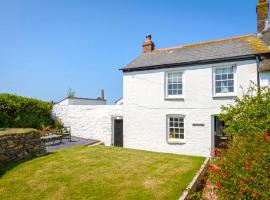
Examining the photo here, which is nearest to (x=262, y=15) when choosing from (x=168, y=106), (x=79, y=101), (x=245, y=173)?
(x=168, y=106)

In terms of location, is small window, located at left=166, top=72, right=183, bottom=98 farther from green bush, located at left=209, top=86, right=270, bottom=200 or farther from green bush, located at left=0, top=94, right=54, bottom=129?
green bush, located at left=0, top=94, right=54, bottom=129

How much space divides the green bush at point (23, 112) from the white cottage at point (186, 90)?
6.49m

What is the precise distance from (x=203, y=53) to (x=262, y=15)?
513 centimetres

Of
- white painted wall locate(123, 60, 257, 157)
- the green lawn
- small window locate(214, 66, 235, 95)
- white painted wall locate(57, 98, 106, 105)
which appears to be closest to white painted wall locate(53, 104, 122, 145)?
white painted wall locate(57, 98, 106, 105)

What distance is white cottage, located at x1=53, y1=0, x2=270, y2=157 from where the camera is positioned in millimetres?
13055

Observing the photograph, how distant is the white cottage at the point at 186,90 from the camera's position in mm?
13055

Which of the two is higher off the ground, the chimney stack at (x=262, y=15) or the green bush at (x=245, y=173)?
the chimney stack at (x=262, y=15)

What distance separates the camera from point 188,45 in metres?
17.1

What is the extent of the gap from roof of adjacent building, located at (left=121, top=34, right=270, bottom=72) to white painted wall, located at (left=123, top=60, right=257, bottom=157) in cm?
47

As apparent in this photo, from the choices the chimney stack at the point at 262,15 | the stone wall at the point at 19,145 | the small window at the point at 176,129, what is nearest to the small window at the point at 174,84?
the small window at the point at 176,129

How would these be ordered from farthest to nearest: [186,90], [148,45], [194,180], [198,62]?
[148,45], [186,90], [198,62], [194,180]

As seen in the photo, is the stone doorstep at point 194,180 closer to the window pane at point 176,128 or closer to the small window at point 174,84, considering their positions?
the window pane at point 176,128

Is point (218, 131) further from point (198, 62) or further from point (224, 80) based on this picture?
point (198, 62)

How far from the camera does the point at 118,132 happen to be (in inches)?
706
